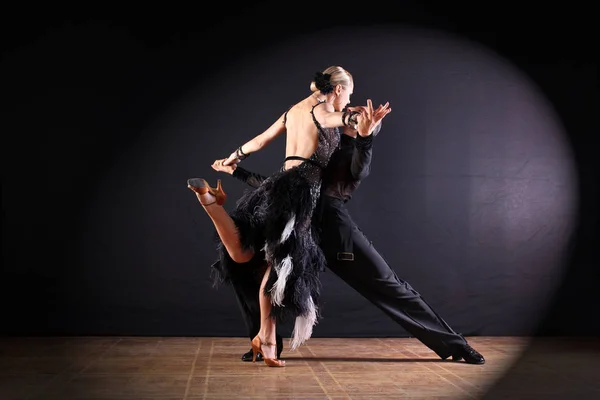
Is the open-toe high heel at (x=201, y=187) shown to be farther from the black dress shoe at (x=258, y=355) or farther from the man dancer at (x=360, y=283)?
the black dress shoe at (x=258, y=355)

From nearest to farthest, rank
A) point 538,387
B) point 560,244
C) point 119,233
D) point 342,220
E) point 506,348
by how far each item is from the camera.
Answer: point 538,387
point 342,220
point 506,348
point 119,233
point 560,244

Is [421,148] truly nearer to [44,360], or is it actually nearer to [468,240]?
[468,240]

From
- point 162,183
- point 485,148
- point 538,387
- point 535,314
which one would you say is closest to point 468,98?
point 485,148

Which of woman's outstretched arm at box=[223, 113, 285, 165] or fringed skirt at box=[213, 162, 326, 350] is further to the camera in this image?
woman's outstretched arm at box=[223, 113, 285, 165]

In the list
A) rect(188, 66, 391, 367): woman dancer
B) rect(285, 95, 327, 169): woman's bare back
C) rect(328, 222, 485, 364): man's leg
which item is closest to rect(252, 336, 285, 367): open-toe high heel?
rect(188, 66, 391, 367): woman dancer

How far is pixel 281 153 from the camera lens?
5.18m

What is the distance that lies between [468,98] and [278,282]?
2271 mm

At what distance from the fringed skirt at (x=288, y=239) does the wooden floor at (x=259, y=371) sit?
1.00 feet

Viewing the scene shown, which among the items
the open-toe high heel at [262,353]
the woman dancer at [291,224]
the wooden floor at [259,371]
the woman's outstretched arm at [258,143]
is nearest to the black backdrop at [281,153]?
the wooden floor at [259,371]

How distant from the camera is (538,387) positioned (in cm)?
342

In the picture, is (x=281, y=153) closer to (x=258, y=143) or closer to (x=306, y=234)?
(x=258, y=143)

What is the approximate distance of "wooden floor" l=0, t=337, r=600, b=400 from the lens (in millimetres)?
3246

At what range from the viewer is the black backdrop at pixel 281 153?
5055mm

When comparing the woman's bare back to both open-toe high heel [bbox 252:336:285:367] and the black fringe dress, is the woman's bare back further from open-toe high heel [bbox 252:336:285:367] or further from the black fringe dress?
open-toe high heel [bbox 252:336:285:367]
